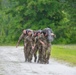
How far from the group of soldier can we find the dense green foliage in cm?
3139

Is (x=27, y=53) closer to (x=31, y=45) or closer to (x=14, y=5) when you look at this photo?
(x=31, y=45)

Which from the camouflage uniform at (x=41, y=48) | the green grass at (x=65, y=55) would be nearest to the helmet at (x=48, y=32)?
the camouflage uniform at (x=41, y=48)

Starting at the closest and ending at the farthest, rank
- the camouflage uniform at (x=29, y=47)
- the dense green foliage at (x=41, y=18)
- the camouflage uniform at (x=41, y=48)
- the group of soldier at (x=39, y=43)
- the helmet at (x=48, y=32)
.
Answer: the helmet at (x=48, y=32), the group of soldier at (x=39, y=43), the camouflage uniform at (x=41, y=48), the camouflage uniform at (x=29, y=47), the dense green foliage at (x=41, y=18)

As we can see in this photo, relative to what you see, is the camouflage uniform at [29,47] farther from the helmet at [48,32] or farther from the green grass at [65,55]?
the green grass at [65,55]

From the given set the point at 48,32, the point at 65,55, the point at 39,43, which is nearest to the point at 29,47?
the point at 39,43

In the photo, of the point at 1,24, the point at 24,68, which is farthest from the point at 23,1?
the point at 24,68

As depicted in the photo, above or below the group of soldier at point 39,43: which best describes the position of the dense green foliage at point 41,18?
below

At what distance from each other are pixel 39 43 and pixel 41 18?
36.7m

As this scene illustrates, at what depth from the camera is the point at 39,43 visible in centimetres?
2380

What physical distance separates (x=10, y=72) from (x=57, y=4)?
40.4m

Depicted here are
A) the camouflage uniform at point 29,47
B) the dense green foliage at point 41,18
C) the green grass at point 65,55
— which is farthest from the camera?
the dense green foliage at point 41,18

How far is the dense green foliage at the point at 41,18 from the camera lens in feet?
191

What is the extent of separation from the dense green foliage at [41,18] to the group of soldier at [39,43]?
31390 mm

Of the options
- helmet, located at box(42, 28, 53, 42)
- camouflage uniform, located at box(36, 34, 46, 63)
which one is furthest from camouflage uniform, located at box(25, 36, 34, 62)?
helmet, located at box(42, 28, 53, 42)
